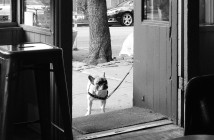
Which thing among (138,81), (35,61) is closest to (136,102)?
(138,81)

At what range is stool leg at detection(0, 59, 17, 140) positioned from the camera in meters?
2.67

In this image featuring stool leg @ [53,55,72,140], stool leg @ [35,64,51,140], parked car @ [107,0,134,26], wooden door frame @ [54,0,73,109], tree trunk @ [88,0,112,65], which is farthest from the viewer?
parked car @ [107,0,134,26]

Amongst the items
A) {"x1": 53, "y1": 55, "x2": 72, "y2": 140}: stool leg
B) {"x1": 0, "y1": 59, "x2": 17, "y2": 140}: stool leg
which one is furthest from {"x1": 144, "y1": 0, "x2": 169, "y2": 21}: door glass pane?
{"x1": 0, "y1": 59, "x2": 17, "y2": 140}: stool leg

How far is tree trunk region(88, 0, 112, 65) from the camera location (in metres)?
9.52

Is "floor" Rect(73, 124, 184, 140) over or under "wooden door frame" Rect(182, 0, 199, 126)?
under

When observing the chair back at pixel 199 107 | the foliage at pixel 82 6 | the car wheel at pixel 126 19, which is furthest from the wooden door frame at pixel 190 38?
the foliage at pixel 82 6

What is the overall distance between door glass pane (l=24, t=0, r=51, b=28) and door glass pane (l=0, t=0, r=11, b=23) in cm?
17

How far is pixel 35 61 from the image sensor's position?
278 centimetres

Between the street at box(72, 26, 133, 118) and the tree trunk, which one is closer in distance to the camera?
the street at box(72, 26, 133, 118)

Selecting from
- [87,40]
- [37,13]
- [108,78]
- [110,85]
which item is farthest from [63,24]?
[87,40]

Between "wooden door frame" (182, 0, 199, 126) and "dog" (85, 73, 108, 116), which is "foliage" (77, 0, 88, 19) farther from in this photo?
"wooden door frame" (182, 0, 199, 126)

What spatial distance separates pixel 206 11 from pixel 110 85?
2.69m

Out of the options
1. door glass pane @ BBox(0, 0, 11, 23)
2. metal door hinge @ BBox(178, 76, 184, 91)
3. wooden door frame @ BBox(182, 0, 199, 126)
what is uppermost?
door glass pane @ BBox(0, 0, 11, 23)

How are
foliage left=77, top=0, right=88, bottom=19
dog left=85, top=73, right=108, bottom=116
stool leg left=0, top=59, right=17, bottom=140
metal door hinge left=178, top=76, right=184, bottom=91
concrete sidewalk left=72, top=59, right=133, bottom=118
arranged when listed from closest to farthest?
stool leg left=0, top=59, right=17, bottom=140
metal door hinge left=178, top=76, right=184, bottom=91
dog left=85, top=73, right=108, bottom=116
concrete sidewalk left=72, top=59, right=133, bottom=118
foliage left=77, top=0, right=88, bottom=19
